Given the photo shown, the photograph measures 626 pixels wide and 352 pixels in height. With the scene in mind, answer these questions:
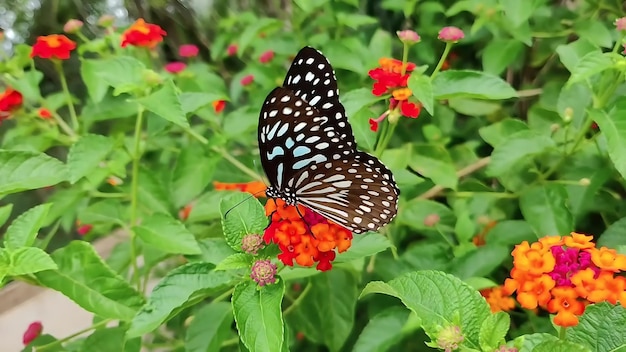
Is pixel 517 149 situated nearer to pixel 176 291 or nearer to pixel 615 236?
pixel 615 236

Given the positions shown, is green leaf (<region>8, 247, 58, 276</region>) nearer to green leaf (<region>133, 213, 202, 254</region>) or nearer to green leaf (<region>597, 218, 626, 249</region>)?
green leaf (<region>133, 213, 202, 254</region>)

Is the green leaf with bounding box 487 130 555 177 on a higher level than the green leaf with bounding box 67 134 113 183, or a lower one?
lower

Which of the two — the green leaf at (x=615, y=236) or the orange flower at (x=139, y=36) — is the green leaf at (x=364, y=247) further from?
the orange flower at (x=139, y=36)

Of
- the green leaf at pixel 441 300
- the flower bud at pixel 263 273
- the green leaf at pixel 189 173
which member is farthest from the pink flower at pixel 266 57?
the green leaf at pixel 441 300

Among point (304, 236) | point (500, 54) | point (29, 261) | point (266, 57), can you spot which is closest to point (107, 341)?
point (29, 261)

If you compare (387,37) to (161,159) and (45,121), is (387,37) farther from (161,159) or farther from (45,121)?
(45,121)

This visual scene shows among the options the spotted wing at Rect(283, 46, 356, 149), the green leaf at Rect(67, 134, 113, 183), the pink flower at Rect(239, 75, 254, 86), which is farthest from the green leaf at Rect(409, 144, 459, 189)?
the green leaf at Rect(67, 134, 113, 183)

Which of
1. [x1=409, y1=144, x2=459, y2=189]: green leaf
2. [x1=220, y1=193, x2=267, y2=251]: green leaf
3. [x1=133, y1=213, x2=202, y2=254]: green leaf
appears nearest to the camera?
[x1=220, y1=193, x2=267, y2=251]: green leaf
